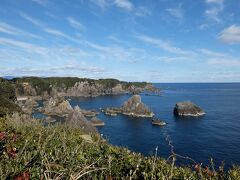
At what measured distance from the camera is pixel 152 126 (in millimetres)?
107125

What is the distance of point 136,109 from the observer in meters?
137

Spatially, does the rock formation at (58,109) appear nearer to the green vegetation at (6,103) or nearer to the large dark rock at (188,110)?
the green vegetation at (6,103)

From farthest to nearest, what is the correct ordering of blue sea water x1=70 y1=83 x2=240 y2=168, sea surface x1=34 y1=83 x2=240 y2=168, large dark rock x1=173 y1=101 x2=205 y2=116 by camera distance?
large dark rock x1=173 y1=101 x2=205 y2=116
blue sea water x1=70 y1=83 x2=240 y2=168
sea surface x1=34 y1=83 x2=240 y2=168

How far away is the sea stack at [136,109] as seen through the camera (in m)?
133

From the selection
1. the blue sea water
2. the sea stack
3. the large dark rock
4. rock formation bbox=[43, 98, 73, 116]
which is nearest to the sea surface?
→ the blue sea water

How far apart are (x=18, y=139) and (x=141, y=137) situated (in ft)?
255

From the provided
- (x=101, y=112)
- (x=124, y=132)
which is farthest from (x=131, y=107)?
(x=124, y=132)

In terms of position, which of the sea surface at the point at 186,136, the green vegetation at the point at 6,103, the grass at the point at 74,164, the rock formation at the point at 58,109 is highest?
the grass at the point at 74,164

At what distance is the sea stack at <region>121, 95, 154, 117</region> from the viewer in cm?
13262

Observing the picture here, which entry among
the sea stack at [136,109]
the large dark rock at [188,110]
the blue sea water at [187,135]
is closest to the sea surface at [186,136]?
the blue sea water at [187,135]

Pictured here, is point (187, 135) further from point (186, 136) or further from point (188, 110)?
point (188, 110)

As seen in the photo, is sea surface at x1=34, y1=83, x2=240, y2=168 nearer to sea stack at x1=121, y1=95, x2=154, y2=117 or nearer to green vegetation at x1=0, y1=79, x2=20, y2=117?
sea stack at x1=121, y1=95, x2=154, y2=117

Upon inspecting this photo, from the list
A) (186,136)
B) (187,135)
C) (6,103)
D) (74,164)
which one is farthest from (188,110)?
(74,164)

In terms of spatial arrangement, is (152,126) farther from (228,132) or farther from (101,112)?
(101,112)
